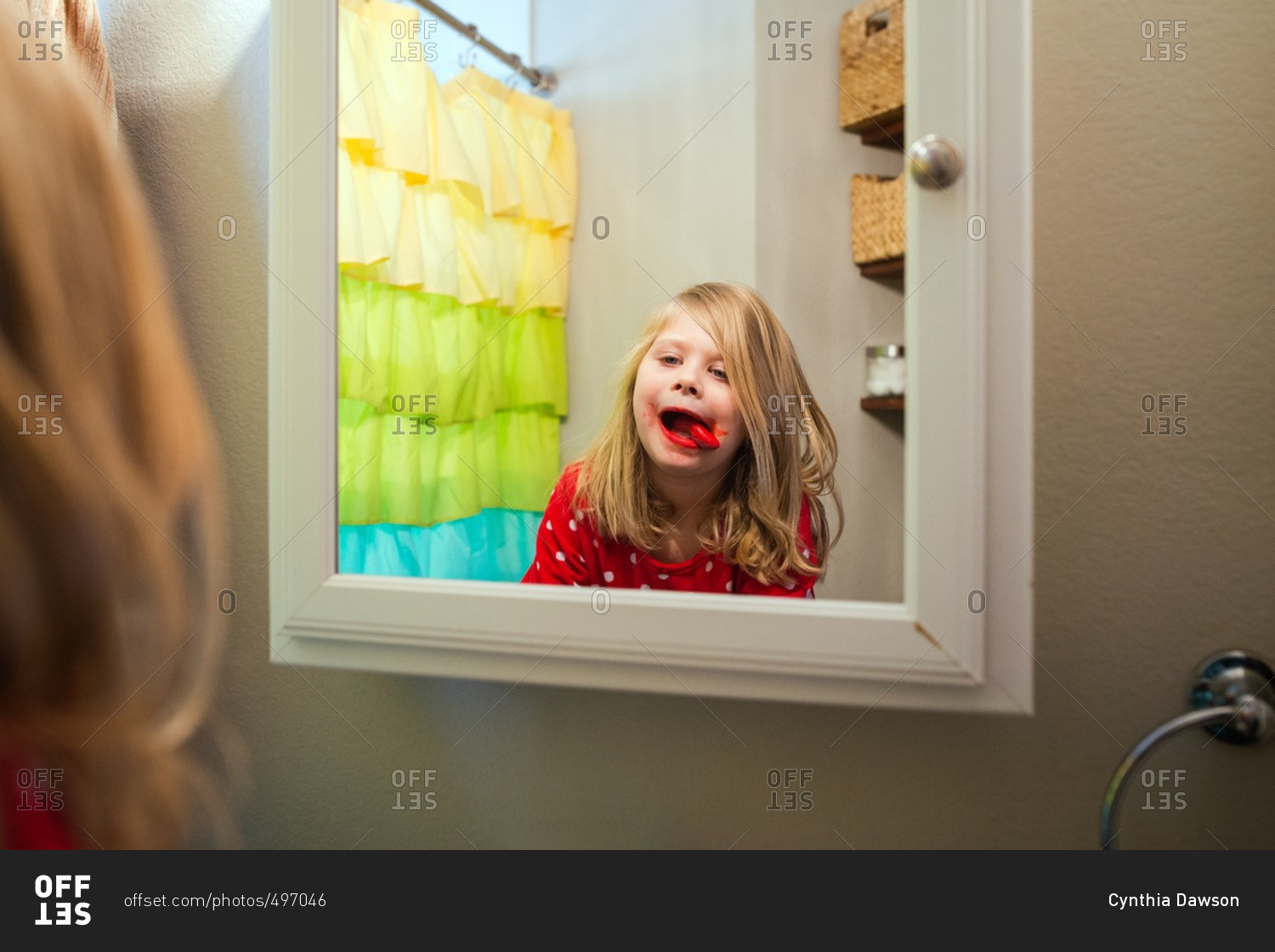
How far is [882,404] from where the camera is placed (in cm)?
59

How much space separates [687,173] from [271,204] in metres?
0.34

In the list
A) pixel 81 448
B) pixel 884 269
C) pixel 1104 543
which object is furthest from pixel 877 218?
pixel 81 448

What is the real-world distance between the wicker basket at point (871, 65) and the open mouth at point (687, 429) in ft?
0.74

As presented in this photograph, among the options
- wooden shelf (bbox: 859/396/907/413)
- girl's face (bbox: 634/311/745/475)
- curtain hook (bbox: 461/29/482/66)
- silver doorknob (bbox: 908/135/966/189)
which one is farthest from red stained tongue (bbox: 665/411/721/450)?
curtain hook (bbox: 461/29/482/66)

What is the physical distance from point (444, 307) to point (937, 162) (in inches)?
14.8

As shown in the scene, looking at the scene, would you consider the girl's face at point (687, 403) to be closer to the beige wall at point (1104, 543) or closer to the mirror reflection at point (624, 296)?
the mirror reflection at point (624, 296)

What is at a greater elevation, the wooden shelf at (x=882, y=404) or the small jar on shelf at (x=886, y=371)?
the small jar on shelf at (x=886, y=371)

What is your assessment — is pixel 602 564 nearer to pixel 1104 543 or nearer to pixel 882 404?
pixel 882 404

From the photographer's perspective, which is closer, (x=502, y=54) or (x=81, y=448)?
(x=81, y=448)

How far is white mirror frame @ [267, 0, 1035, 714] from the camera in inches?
22.6

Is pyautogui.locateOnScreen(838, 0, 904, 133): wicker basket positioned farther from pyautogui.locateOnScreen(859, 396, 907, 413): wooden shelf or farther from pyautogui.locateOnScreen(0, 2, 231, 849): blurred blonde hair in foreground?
pyautogui.locateOnScreen(0, 2, 231, 849): blurred blonde hair in foreground

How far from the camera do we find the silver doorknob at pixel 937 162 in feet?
1.88

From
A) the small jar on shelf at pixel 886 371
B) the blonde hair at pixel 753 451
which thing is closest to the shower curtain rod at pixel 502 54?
the blonde hair at pixel 753 451
